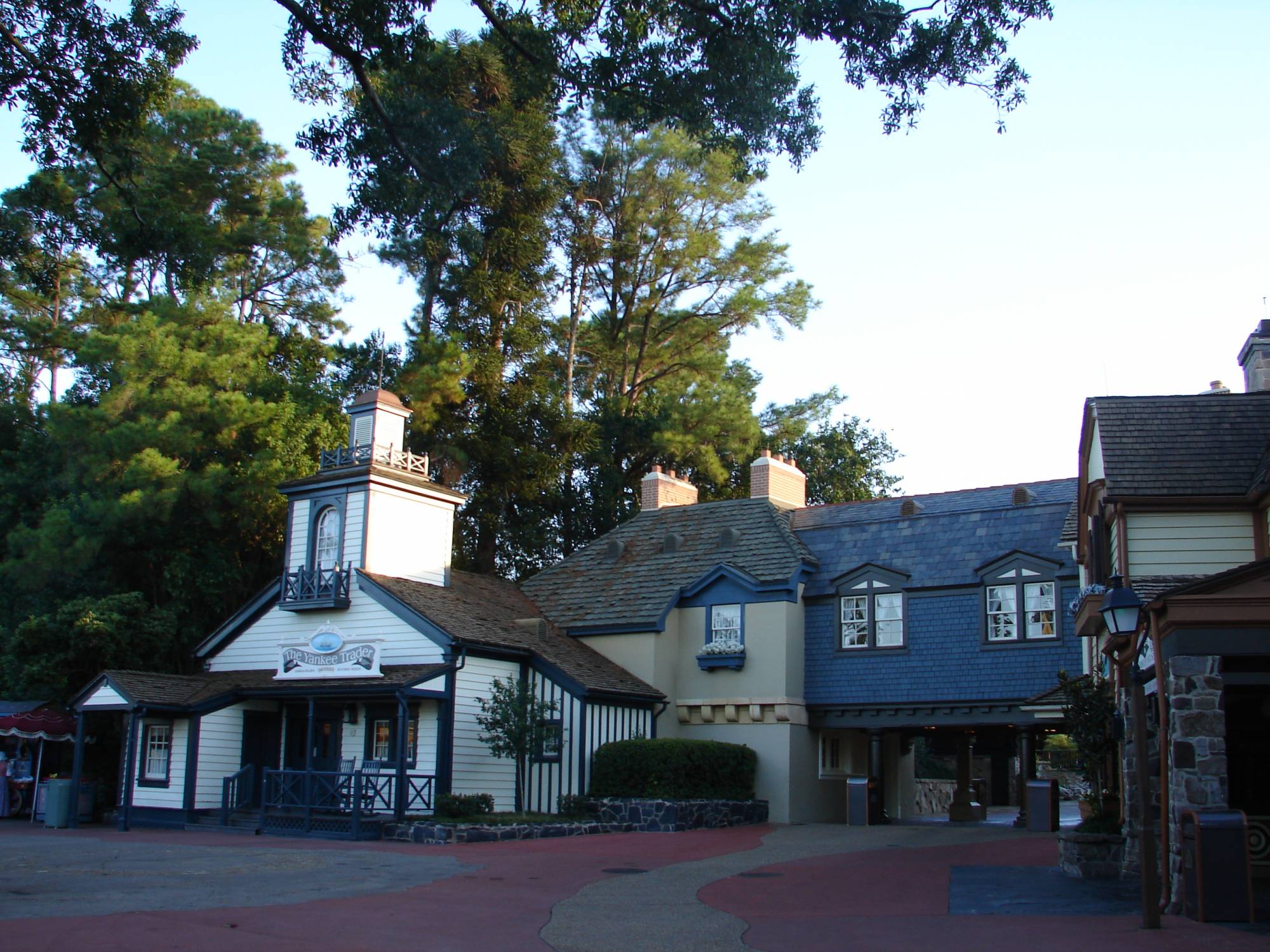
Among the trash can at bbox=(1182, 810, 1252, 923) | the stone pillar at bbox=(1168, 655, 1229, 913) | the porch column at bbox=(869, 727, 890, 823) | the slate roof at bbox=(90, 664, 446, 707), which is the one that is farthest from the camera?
the porch column at bbox=(869, 727, 890, 823)

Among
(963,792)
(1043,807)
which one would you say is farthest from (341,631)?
(963,792)

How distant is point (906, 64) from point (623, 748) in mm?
15942

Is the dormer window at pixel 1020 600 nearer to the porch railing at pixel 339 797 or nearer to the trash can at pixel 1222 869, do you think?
the porch railing at pixel 339 797

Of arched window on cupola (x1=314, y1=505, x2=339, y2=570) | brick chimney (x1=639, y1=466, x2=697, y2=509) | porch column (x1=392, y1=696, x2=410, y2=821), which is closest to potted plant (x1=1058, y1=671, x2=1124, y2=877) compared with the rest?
porch column (x1=392, y1=696, x2=410, y2=821)

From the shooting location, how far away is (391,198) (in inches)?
527

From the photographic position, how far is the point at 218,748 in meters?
25.2

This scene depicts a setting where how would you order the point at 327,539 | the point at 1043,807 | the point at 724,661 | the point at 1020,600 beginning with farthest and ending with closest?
1. the point at 724,661
2. the point at 327,539
3. the point at 1020,600
4. the point at 1043,807

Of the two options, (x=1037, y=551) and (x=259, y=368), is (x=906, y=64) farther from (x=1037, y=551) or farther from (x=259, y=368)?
(x=259, y=368)

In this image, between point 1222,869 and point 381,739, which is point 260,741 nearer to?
point 381,739

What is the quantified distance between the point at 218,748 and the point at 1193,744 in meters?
19.3

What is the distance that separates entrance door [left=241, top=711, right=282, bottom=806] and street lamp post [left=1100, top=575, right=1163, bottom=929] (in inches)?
734

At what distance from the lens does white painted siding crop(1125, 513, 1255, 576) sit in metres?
15.2

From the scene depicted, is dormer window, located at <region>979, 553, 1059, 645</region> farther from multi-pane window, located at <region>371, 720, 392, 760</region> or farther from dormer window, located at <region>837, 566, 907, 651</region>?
multi-pane window, located at <region>371, 720, 392, 760</region>

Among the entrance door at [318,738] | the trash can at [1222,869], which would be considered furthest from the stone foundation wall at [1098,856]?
the entrance door at [318,738]
